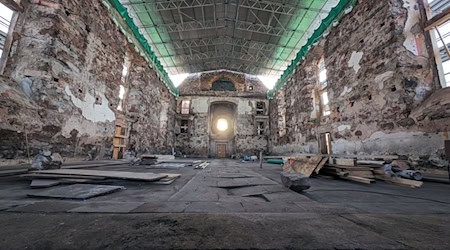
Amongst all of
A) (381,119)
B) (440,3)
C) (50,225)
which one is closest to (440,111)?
(381,119)

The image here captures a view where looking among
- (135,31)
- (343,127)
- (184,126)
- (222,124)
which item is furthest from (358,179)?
(222,124)

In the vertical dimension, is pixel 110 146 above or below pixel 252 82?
below

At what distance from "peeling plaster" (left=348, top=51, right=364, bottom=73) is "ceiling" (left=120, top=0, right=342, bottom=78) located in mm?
4133

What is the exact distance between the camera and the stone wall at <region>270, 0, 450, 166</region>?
11.8 ft

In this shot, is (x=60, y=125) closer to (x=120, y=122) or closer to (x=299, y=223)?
(x=120, y=122)

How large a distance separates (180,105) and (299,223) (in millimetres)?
14165

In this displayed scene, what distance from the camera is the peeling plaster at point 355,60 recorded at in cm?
519

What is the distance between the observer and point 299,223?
1.08 meters

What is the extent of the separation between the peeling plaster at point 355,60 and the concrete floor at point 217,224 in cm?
482

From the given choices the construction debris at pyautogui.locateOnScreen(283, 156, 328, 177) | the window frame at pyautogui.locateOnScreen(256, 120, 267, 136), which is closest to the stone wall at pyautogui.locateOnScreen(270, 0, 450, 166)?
the construction debris at pyautogui.locateOnScreen(283, 156, 328, 177)

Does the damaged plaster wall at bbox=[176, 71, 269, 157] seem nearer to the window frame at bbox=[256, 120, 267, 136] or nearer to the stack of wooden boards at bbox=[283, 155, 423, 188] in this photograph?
the window frame at bbox=[256, 120, 267, 136]

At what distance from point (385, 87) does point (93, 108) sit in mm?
8397

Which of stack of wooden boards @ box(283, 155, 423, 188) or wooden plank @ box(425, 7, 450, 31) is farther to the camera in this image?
wooden plank @ box(425, 7, 450, 31)

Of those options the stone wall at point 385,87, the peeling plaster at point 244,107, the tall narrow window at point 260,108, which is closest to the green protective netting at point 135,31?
the peeling plaster at point 244,107
